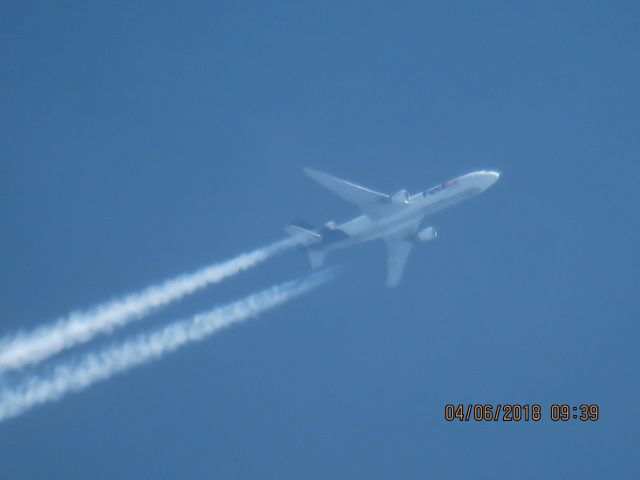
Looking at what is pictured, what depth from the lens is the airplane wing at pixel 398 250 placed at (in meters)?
66.3

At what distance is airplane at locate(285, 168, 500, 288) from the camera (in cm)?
6347

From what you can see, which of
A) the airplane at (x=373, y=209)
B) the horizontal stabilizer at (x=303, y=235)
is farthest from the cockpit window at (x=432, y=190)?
the horizontal stabilizer at (x=303, y=235)

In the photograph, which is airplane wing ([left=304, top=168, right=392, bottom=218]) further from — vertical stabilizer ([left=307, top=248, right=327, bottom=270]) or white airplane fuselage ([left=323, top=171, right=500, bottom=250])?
vertical stabilizer ([left=307, top=248, right=327, bottom=270])

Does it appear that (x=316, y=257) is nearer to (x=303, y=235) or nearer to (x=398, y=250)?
(x=303, y=235)

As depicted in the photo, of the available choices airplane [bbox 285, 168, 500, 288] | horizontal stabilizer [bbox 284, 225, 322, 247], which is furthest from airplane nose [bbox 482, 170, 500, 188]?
horizontal stabilizer [bbox 284, 225, 322, 247]

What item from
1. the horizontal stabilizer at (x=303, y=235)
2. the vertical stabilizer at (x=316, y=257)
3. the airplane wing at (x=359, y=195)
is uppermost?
the airplane wing at (x=359, y=195)

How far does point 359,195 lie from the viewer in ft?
209

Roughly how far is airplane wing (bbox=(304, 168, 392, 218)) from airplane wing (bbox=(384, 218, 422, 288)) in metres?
3.09

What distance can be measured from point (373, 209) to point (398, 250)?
17.7 feet

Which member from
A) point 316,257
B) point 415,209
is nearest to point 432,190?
point 415,209

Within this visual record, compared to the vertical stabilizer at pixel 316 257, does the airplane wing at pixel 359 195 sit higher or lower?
higher

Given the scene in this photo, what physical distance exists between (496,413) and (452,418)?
3.40 m

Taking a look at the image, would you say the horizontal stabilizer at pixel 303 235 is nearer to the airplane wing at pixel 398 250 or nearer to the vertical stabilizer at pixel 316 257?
the vertical stabilizer at pixel 316 257

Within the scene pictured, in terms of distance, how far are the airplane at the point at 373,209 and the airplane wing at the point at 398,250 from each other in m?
1.21
